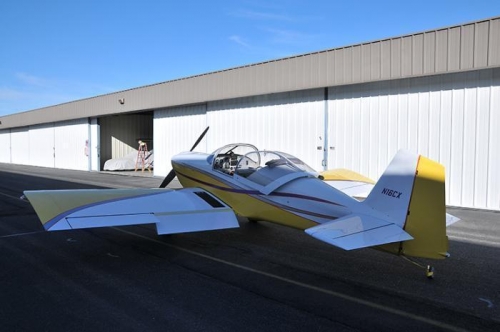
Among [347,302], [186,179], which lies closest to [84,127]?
[186,179]

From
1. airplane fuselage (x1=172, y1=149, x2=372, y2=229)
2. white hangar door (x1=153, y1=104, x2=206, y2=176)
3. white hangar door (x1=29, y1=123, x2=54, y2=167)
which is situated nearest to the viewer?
airplane fuselage (x1=172, y1=149, x2=372, y2=229)

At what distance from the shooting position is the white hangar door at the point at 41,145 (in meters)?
33.5

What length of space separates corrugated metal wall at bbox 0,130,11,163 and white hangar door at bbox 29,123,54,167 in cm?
801

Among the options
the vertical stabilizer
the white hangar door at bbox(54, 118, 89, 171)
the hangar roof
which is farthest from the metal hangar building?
the white hangar door at bbox(54, 118, 89, 171)

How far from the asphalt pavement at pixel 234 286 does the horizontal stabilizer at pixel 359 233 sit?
2.35 feet

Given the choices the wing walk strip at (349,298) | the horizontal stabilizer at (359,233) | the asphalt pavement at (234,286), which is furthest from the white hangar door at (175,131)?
the horizontal stabilizer at (359,233)

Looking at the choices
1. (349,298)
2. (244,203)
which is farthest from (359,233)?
(244,203)

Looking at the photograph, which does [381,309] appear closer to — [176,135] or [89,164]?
[176,135]

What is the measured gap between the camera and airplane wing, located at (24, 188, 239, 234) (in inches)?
204

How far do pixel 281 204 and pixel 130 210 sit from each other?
233 centimetres

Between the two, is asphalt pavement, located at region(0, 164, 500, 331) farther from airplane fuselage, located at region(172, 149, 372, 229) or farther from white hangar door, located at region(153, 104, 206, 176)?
white hangar door, located at region(153, 104, 206, 176)

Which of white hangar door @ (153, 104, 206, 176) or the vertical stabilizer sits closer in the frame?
the vertical stabilizer

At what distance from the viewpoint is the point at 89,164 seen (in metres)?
27.8

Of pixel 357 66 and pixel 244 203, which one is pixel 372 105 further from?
pixel 244 203
